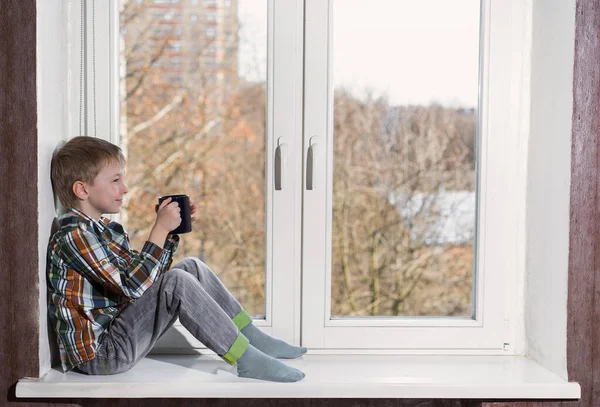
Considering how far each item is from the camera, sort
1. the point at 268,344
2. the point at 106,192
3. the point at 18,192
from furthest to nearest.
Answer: the point at 268,344
the point at 106,192
the point at 18,192

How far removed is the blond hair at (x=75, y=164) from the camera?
176 centimetres

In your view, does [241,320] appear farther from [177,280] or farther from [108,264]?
[108,264]

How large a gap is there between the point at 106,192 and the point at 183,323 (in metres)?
0.38

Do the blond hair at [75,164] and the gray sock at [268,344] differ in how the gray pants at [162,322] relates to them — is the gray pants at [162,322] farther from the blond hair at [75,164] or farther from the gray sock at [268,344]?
the blond hair at [75,164]

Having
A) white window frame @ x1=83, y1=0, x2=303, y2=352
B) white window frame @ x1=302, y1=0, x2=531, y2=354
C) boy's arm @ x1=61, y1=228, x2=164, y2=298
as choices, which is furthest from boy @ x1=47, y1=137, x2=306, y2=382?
white window frame @ x1=302, y1=0, x2=531, y2=354

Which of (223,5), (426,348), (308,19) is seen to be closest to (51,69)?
(223,5)

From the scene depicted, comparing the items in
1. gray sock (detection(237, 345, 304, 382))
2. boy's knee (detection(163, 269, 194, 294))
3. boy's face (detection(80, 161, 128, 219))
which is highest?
boy's face (detection(80, 161, 128, 219))

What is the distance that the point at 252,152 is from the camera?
6.45 ft

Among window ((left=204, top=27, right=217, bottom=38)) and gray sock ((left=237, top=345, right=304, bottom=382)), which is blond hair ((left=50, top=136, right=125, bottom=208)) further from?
gray sock ((left=237, top=345, right=304, bottom=382))

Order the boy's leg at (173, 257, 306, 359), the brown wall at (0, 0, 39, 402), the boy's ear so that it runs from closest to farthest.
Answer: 1. the brown wall at (0, 0, 39, 402)
2. the boy's ear
3. the boy's leg at (173, 257, 306, 359)

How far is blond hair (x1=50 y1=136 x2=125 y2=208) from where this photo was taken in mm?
1761

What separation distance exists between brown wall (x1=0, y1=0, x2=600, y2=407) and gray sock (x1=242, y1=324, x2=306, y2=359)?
0.38 metres

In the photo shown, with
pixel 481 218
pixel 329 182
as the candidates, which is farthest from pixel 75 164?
pixel 481 218

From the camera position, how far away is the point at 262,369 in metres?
1.72
